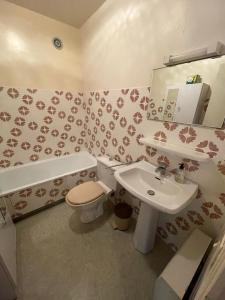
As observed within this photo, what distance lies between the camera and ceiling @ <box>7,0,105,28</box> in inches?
59.3

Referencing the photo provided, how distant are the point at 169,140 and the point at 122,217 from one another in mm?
974

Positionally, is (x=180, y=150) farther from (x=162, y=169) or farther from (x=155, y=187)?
(x=155, y=187)

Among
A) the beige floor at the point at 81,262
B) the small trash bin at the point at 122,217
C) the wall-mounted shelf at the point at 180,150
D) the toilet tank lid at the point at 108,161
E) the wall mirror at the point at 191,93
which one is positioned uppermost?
the wall mirror at the point at 191,93

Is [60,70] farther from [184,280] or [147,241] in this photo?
[184,280]

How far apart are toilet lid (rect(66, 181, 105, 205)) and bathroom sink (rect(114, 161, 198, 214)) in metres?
0.50

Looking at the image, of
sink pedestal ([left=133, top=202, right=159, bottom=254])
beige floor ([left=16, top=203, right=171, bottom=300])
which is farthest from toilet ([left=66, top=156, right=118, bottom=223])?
sink pedestal ([left=133, top=202, right=159, bottom=254])

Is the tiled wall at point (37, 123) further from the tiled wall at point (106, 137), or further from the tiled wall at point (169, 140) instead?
the tiled wall at point (169, 140)

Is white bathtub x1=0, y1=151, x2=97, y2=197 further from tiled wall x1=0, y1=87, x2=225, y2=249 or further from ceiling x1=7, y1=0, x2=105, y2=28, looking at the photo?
ceiling x1=7, y1=0, x2=105, y2=28

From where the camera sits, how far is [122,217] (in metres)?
1.58

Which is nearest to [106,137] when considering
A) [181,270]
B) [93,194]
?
[93,194]

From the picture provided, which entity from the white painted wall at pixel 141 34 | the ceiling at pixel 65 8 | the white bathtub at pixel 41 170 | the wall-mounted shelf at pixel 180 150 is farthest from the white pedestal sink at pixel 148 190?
the ceiling at pixel 65 8

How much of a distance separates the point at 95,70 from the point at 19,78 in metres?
0.93

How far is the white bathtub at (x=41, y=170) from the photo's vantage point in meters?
1.86

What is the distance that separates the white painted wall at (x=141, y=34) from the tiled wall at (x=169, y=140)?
0.18m
